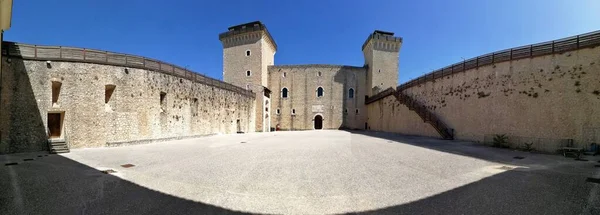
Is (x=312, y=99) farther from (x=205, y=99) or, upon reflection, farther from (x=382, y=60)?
(x=205, y=99)

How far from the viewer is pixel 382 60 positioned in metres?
34.3

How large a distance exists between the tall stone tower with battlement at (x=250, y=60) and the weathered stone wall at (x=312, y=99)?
211 cm

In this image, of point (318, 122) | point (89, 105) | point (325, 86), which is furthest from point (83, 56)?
point (318, 122)

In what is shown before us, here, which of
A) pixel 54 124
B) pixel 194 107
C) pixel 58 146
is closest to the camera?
pixel 58 146

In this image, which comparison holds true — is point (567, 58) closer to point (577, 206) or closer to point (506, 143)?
point (506, 143)

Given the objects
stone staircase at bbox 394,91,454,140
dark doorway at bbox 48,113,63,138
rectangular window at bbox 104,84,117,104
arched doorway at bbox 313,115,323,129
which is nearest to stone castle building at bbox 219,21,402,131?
arched doorway at bbox 313,115,323,129

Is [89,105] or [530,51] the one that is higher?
[530,51]

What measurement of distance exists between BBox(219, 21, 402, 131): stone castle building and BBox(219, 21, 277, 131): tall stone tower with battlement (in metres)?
0.18

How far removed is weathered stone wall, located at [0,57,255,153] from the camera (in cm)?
1070

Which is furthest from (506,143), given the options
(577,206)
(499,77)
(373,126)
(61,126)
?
(61,126)

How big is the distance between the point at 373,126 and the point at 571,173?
Answer: 26084 mm

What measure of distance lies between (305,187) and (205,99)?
16.8 m

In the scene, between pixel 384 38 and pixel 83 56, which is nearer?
pixel 83 56

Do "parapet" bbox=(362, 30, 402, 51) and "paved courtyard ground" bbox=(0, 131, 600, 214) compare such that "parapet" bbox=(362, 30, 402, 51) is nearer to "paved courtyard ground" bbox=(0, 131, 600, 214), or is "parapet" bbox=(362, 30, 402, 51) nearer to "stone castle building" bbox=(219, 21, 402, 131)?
"stone castle building" bbox=(219, 21, 402, 131)
